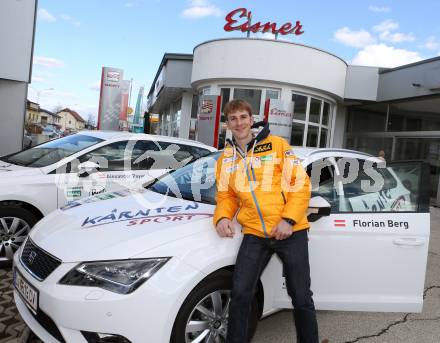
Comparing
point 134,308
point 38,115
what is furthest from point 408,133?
point 38,115

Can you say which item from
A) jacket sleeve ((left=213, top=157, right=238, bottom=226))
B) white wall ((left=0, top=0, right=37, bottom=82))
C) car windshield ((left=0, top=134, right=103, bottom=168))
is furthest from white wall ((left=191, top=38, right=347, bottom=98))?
jacket sleeve ((left=213, top=157, right=238, bottom=226))

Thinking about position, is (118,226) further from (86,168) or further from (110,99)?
(110,99)

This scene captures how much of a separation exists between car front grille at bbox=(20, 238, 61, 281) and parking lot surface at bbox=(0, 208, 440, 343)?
26.4 inches

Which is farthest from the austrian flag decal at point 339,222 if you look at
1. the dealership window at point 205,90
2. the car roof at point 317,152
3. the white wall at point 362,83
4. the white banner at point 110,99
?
the white banner at point 110,99

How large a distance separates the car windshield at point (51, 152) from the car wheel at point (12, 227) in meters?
0.63

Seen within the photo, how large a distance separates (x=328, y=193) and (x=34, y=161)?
346cm

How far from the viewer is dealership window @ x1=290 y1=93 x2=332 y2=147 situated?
48.0 feet

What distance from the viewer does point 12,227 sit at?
415cm

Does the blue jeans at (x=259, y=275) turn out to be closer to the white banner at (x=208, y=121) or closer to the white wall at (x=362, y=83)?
the white banner at (x=208, y=121)

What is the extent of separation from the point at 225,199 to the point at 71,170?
8.51 ft

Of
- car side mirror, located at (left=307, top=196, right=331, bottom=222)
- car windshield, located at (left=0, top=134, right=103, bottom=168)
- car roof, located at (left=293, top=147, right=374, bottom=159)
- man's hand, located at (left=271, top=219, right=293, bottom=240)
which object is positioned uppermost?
car roof, located at (left=293, top=147, right=374, bottom=159)

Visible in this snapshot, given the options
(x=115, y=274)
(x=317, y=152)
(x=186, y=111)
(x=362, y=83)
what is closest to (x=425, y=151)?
(x=362, y=83)

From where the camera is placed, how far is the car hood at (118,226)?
232 cm

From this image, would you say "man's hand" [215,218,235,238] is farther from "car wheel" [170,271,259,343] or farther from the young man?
"car wheel" [170,271,259,343]
